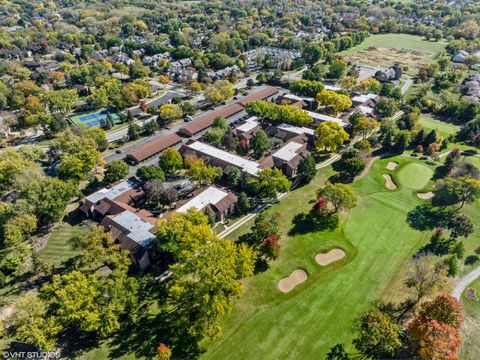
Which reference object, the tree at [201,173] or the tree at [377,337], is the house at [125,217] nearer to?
the tree at [201,173]

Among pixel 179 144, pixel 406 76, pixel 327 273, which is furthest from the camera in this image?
pixel 406 76

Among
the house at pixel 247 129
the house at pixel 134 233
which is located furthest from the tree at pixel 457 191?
the house at pixel 134 233

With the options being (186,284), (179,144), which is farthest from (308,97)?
(186,284)

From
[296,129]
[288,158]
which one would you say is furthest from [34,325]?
[296,129]

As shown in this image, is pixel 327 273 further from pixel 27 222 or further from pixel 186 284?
pixel 27 222

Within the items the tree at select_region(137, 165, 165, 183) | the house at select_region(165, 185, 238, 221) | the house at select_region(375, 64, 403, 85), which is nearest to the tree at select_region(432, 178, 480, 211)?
the house at select_region(165, 185, 238, 221)

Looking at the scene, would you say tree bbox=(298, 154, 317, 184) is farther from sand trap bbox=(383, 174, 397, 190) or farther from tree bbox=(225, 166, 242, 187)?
sand trap bbox=(383, 174, 397, 190)
